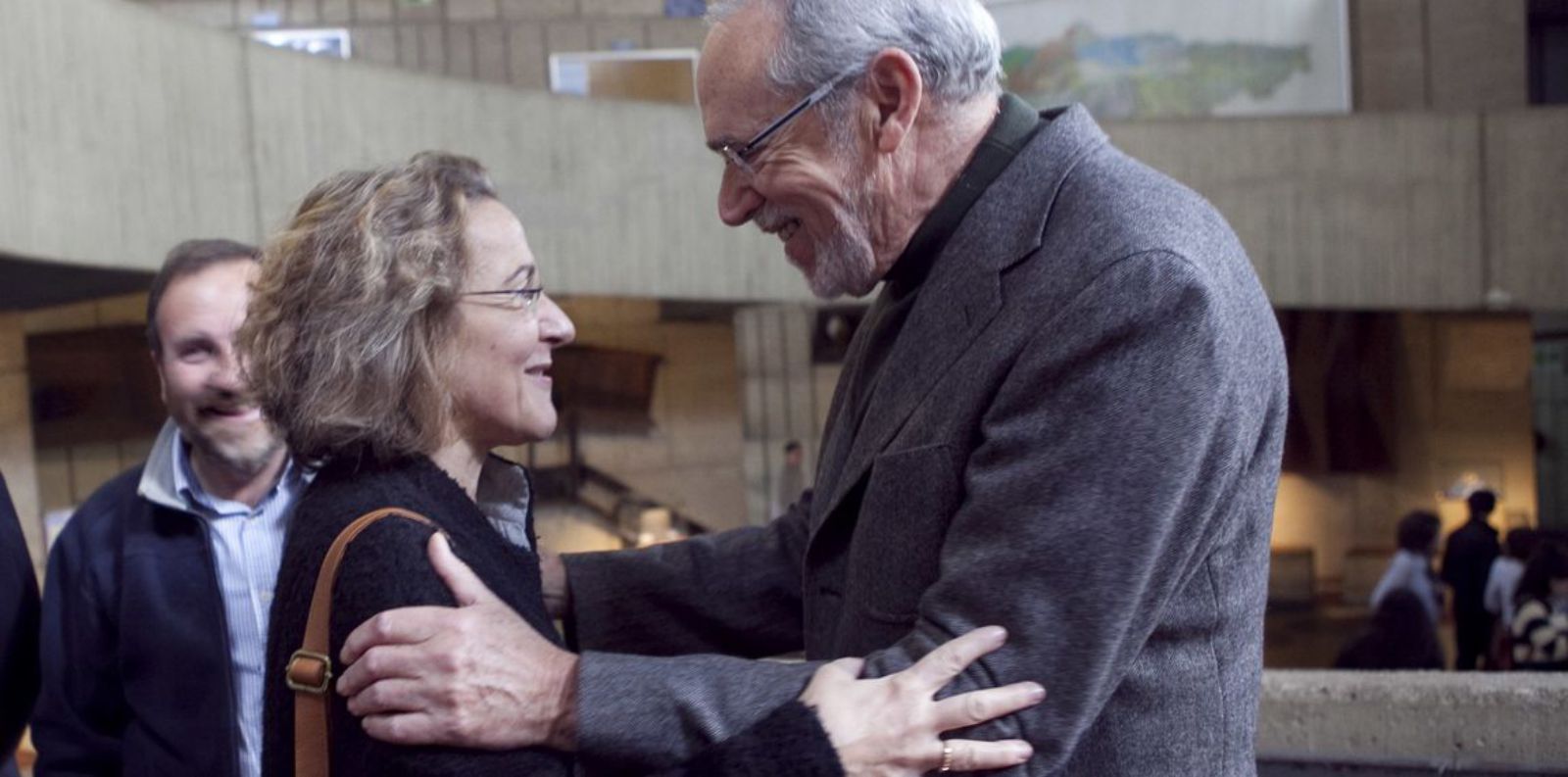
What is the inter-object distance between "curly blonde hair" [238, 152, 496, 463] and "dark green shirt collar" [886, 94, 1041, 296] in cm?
56

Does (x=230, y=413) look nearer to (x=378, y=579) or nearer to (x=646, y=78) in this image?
(x=378, y=579)

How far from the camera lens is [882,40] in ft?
6.04

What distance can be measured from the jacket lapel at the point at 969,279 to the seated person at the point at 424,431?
346 mm

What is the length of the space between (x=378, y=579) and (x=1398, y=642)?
496 centimetres

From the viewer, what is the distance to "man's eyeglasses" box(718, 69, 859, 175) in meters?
1.87

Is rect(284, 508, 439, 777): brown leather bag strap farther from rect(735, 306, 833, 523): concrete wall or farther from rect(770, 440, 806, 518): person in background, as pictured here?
rect(770, 440, 806, 518): person in background

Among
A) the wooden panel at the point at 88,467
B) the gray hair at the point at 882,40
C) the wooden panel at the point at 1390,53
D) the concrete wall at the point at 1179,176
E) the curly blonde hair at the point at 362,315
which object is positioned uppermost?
the wooden panel at the point at 1390,53

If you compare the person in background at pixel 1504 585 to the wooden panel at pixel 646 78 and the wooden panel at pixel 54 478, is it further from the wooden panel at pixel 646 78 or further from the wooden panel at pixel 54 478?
the wooden panel at pixel 54 478

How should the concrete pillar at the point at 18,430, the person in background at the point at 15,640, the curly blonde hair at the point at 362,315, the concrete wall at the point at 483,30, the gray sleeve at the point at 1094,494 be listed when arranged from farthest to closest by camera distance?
the concrete wall at the point at 483,30 < the concrete pillar at the point at 18,430 < the person in background at the point at 15,640 < the curly blonde hair at the point at 362,315 < the gray sleeve at the point at 1094,494

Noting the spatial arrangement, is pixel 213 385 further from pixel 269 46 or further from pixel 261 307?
pixel 269 46

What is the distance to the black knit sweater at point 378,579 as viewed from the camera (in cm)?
161

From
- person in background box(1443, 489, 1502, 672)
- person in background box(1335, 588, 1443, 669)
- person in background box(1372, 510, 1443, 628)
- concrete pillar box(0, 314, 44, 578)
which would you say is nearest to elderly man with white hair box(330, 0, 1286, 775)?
person in background box(1335, 588, 1443, 669)

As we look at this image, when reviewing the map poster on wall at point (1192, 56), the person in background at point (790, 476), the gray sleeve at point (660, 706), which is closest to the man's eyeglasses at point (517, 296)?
the gray sleeve at point (660, 706)

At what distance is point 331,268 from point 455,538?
33cm
